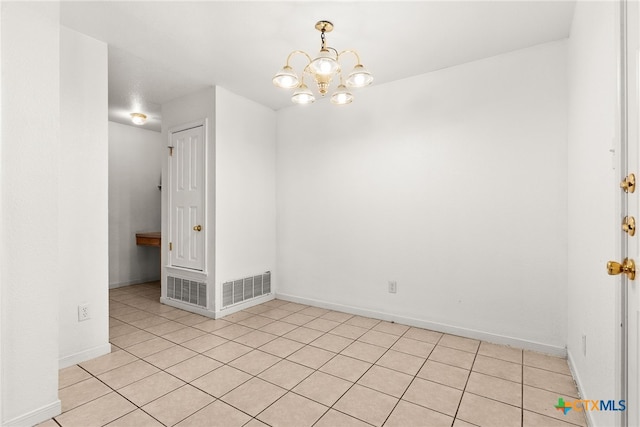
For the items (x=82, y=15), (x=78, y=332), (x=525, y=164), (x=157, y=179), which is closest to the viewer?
(x=82, y=15)

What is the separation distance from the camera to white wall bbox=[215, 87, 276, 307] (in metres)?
3.64

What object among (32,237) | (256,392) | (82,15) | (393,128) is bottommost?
(256,392)

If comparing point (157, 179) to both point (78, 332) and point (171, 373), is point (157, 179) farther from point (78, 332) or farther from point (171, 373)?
point (171, 373)

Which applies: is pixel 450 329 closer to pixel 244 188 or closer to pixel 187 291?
pixel 244 188

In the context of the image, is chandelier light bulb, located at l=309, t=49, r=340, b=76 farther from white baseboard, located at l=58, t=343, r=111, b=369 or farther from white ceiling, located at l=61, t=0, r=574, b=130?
white baseboard, located at l=58, t=343, r=111, b=369

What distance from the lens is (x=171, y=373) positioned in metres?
2.32

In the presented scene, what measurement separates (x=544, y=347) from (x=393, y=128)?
2509 millimetres

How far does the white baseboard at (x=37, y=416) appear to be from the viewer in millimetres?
1691

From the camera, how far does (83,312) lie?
253 cm

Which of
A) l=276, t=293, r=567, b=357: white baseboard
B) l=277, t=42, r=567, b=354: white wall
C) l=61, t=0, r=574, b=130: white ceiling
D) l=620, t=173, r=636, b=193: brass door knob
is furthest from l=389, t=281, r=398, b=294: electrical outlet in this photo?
l=620, t=173, r=636, b=193: brass door knob

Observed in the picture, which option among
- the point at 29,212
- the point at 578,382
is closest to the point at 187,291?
the point at 29,212

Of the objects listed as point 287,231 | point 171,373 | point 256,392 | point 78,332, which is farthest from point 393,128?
point 78,332

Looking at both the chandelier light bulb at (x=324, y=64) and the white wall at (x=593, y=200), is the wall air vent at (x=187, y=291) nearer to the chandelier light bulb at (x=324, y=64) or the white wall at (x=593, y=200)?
the chandelier light bulb at (x=324, y=64)

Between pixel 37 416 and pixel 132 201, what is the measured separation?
13.5 ft
